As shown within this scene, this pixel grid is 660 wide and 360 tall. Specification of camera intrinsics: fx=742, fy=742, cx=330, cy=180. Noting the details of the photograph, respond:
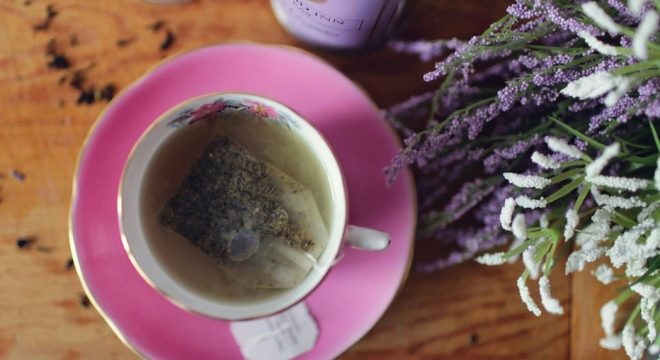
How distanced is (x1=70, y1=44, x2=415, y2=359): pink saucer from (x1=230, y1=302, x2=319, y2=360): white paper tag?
0.01 metres

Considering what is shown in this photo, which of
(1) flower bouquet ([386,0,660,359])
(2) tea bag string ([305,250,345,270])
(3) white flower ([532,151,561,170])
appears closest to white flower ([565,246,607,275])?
(1) flower bouquet ([386,0,660,359])

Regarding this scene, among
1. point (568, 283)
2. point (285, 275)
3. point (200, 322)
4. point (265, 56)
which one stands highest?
point (568, 283)

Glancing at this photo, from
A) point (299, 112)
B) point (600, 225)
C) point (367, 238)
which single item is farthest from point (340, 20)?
point (600, 225)

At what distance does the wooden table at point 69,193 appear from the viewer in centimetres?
87

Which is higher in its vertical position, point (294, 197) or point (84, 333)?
point (294, 197)

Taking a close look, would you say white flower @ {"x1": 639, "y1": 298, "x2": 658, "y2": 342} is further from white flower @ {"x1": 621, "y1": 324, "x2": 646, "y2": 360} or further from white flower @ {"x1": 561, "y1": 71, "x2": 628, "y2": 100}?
white flower @ {"x1": 561, "y1": 71, "x2": 628, "y2": 100}

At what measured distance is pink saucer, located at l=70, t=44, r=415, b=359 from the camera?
0.82 metres

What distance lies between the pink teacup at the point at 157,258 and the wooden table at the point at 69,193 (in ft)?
0.44

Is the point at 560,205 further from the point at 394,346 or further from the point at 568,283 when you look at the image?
the point at 394,346

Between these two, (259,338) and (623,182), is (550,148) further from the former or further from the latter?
(259,338)

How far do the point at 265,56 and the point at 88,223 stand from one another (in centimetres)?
27

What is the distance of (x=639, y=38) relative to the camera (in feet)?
1.59

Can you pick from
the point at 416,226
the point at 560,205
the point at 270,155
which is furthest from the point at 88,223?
the point at 560,205

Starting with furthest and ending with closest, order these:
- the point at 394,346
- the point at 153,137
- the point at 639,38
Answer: the point at 394,346 < the point at 153,137 < the point at 639,38
